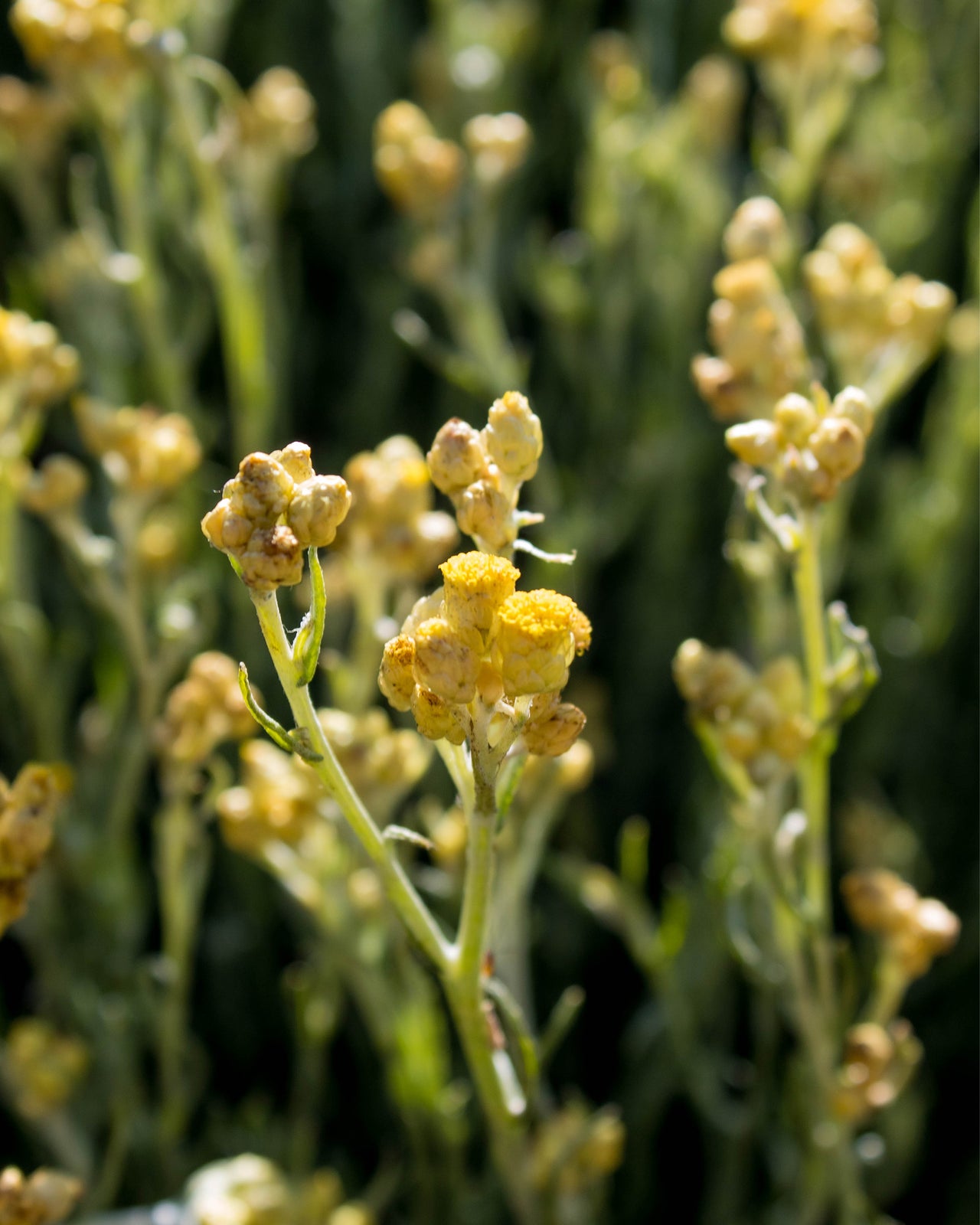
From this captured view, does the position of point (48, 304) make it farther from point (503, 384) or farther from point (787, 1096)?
point (787, 1096)

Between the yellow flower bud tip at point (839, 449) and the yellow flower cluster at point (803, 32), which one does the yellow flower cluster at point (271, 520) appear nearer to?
the yellow flower bud tip at point (839, 449)

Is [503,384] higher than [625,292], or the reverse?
[625,292]

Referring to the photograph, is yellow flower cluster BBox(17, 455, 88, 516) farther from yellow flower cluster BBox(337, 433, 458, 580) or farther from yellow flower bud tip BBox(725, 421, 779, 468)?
yellow flower bud tip BBox(725, 421, 779, 468)

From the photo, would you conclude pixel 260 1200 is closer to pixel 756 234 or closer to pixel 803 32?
pixel 756 234

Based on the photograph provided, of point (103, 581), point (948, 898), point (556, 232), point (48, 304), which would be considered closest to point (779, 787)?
point (103, 581)

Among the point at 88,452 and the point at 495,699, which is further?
the point at 88,452

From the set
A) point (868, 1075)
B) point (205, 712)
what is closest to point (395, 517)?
point (205, 712)

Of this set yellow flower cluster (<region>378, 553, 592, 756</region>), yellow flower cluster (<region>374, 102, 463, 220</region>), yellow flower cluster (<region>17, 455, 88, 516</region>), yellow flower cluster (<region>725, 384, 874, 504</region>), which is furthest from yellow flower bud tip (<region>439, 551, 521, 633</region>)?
yellow flower cluster (<region>374, 102, 463, 220</region>)
